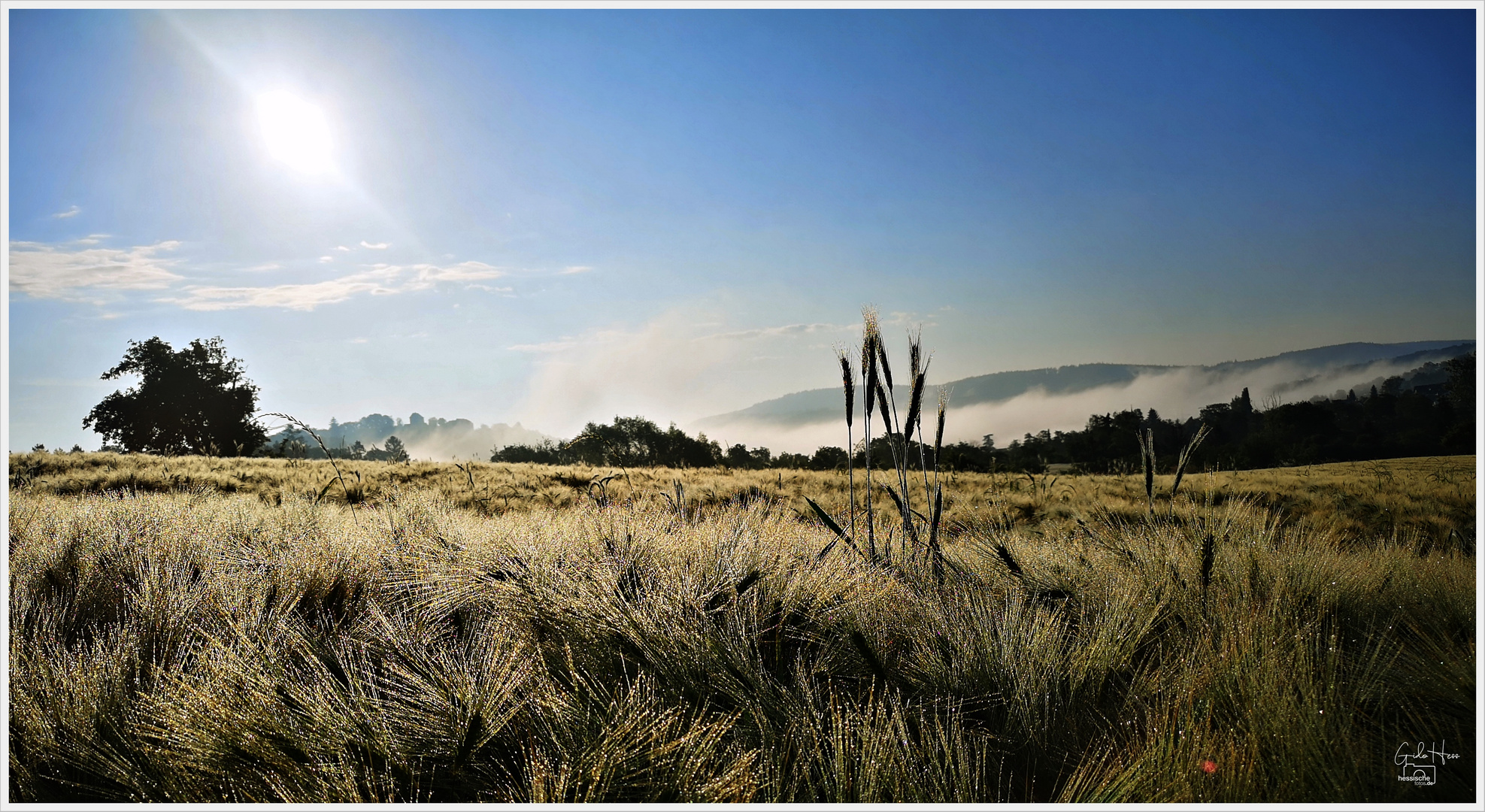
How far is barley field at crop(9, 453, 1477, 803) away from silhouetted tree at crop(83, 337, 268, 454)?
21.4 metres

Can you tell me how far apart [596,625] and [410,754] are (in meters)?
0.79

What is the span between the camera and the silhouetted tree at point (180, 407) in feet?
73.0

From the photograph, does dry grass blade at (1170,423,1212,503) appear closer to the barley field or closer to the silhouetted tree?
the barley field

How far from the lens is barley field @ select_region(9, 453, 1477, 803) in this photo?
74.0 inches

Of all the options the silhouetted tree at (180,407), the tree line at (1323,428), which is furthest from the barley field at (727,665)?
the silhouetted tree at (180,407)

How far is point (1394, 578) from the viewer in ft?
10.7

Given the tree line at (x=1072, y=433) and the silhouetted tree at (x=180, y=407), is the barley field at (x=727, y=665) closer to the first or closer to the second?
the tree line at (x=1072, y=433)

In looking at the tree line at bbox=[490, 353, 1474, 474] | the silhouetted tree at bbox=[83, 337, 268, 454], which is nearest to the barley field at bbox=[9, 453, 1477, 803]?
the tree line at bbox=[490, 353, 1474, 474]

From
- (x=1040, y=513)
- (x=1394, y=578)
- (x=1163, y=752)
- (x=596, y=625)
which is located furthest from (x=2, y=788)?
(x=1040, y=513)

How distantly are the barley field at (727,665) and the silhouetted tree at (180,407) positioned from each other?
21.4 meters

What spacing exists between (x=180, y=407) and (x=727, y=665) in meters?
29.0

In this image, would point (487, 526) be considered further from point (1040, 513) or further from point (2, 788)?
point (1040, 513)
